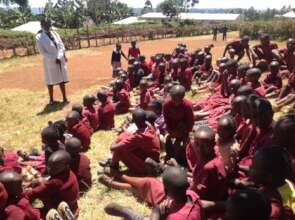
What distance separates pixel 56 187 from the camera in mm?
4184

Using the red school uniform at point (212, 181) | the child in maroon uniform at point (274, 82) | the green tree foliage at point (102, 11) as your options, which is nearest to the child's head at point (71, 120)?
the red school uniform at point (212, 181)

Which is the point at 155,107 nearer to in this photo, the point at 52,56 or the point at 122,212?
the point at 122,212

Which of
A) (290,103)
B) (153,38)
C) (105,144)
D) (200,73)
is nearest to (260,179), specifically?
(105,144)

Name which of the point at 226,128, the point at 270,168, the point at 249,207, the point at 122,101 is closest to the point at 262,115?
the point at 226,128

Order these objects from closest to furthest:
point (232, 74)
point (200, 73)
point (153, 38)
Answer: point (232, 74), point (200, 73), point (153, 38)

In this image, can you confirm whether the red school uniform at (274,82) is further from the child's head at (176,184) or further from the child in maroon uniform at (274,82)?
the child's head at (176,184)

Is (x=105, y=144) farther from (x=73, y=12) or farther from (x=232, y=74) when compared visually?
(x=73, y=12)

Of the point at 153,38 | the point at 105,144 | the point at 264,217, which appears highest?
the point at 264,217

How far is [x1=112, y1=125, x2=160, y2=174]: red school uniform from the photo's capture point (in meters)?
5.38

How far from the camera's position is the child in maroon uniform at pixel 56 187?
13.6 ft

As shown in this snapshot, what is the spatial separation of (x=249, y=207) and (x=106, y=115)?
5.46 metres

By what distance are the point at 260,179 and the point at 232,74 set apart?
5582mm

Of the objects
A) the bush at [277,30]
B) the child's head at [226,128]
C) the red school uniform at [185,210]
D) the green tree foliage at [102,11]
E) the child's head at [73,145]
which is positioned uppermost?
the child's head at [226,128]

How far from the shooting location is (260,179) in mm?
2998
